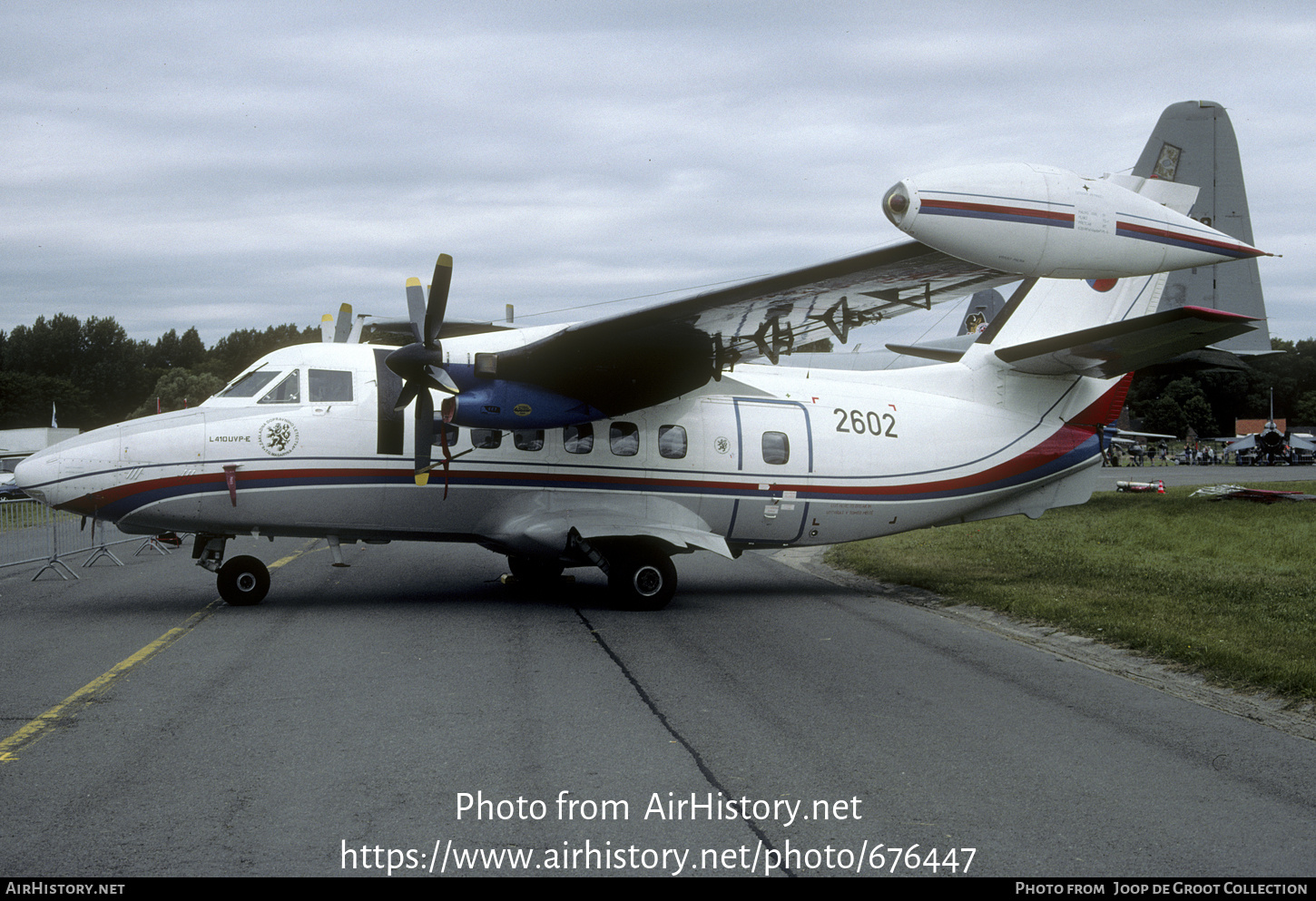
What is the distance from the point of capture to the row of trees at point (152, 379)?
9831 centimetres

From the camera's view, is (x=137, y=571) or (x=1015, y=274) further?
(x=137, y=571)

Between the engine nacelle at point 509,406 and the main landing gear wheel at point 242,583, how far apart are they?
3.32m

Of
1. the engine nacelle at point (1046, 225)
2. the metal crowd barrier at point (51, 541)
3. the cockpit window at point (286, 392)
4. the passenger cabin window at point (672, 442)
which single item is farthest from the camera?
the metal crowd barrier at point (51, 541)

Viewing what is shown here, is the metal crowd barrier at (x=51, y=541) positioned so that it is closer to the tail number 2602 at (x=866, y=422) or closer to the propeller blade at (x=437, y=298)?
the propeller blade at (x=437, y=298)

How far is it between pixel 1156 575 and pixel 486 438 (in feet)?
33.8

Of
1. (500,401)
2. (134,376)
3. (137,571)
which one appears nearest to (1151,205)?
(500,401)

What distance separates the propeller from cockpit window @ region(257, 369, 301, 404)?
1633mm

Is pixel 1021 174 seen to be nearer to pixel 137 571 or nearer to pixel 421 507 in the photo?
pixel 421 507

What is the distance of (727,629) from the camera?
11.2 metres

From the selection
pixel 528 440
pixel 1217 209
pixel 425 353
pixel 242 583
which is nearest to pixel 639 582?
A: pixel 528 440

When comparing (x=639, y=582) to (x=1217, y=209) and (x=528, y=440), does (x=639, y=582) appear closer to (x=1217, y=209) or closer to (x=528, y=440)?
(x=528, y=440)

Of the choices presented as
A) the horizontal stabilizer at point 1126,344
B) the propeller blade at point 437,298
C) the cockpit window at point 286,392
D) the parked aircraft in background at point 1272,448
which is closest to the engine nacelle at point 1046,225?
the horizontal stabilizer at point 1126,344

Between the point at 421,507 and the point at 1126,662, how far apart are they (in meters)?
8.34

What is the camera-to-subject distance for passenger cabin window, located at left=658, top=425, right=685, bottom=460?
530 inches
